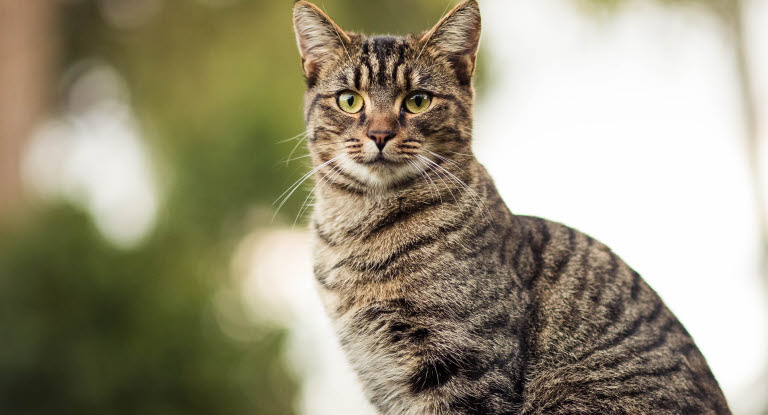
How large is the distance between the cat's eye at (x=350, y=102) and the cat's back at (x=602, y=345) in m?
0.71

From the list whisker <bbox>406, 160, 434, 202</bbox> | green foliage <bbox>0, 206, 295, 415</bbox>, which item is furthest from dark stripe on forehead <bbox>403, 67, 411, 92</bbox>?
green foliage <bbox>0, 206, 295, 415</bbox>

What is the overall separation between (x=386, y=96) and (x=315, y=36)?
0.38 m

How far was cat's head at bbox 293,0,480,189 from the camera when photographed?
2205 millimetres

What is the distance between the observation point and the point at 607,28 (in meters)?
5.87

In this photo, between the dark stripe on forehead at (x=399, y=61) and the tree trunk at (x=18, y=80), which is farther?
the tree trunk at (x=18, y=80)

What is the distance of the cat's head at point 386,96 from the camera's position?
7.23ft

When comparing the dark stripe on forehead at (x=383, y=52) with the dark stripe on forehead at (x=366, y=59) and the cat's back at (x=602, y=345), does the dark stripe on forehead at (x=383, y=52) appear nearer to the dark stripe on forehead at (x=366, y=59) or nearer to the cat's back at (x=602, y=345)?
the dark stripe on forehead at (x=366, y=59)

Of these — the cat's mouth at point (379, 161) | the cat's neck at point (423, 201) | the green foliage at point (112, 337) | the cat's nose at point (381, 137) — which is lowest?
the green foliage at point (112, 337)

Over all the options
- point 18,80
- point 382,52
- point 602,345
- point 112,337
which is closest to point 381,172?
point 382,52

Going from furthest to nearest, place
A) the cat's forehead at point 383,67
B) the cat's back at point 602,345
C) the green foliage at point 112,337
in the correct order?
the green foliage at point 112,337 → the cat's forehead at point 383,67 → the cat's back at point 602,345

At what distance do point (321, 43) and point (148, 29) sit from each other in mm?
5818

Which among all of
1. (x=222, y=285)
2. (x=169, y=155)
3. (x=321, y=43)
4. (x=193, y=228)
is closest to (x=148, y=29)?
(x=169, y=155)

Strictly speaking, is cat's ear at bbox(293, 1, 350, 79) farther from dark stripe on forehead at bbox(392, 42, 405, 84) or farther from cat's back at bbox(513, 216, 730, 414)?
cat's back at bbox(513, 216, 730, 414)

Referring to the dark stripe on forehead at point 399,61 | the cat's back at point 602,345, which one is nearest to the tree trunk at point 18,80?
the dark stripe on forehead at point 399,61
